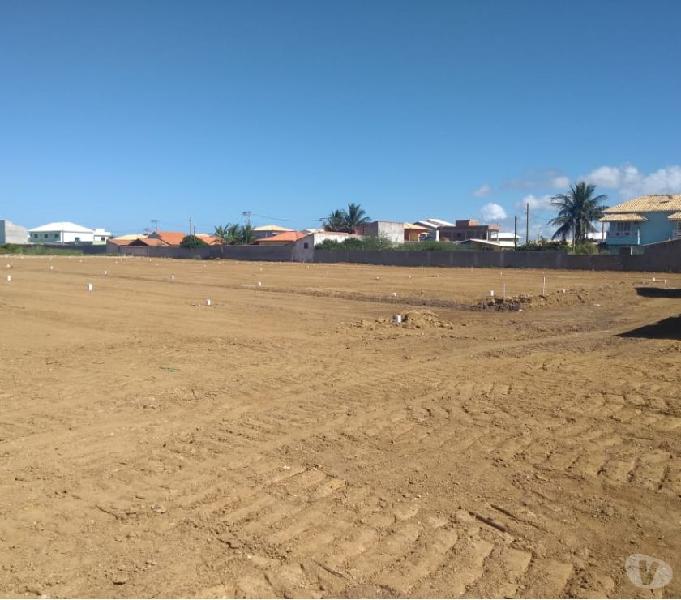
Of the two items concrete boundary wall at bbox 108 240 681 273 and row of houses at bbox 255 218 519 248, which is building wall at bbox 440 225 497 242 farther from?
concrete boundary wall at bbox 108 240 681 273

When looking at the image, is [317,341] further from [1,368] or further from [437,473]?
[437,473]

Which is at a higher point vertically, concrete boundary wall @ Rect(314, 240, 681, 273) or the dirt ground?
concrete boundary wall @ Rect(314, 240, 681, 273)

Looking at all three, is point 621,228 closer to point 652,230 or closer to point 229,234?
point 652,230

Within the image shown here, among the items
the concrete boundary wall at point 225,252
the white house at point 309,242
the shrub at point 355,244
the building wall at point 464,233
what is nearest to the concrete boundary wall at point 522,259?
the white house at point 309,242

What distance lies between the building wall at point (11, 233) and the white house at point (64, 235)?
8.31 ft

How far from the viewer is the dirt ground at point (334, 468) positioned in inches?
148

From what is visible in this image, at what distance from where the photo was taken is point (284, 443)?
6180mm

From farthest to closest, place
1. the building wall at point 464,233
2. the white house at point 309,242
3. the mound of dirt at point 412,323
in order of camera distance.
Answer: the building wall at point 464,233
the white house at point 309,242
the mound of dirt at point 412,323

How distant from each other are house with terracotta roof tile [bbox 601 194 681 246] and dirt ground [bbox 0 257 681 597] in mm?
60092

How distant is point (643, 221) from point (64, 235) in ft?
461

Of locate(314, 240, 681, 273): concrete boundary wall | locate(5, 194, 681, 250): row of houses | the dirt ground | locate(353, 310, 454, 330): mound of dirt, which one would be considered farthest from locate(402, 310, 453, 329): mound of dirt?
locate(5, 194, 681, 250): row of houses

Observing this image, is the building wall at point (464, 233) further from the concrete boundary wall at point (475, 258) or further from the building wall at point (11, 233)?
the building wall at point (11, 233)

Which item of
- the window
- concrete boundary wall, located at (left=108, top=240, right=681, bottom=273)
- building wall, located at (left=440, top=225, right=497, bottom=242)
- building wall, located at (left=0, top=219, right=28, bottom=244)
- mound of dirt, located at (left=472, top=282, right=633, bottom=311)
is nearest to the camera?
mound of dirt, located at (left=472, top=282, right=633, bottom=311)

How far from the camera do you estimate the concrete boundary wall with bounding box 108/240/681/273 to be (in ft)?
144
